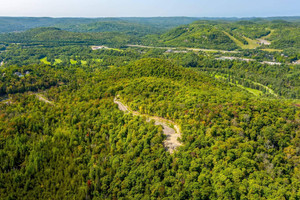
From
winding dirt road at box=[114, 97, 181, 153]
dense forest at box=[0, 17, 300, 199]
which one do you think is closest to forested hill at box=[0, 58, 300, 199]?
dense forest at box=[0, 17, 300, 199]

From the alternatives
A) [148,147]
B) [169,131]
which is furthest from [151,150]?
[169,131]

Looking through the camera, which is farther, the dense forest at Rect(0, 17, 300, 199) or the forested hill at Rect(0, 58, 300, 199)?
the dense forest at Rect(0, 17, 300, 199)

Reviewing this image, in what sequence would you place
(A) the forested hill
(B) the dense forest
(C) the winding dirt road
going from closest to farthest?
(A) the forested hill, (B) the dense forest, (C) the winding dirt road

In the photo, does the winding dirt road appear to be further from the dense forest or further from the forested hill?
the forested hill

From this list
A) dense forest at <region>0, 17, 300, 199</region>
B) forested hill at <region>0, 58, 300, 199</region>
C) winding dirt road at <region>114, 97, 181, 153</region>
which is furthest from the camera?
winding dirt road at <region>114, 97, 181, 153</region>

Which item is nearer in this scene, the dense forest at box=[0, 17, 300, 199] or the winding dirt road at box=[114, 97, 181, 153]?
the dense forest at box=[0, 17, 300, 199]

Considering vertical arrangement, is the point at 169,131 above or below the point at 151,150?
above

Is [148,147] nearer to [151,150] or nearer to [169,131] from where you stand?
[151,150]

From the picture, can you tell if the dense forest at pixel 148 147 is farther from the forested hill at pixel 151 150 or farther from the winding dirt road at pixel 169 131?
the winding dirt road at pixel 169 131

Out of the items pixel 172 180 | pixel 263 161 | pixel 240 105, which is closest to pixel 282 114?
pixel 240 105
